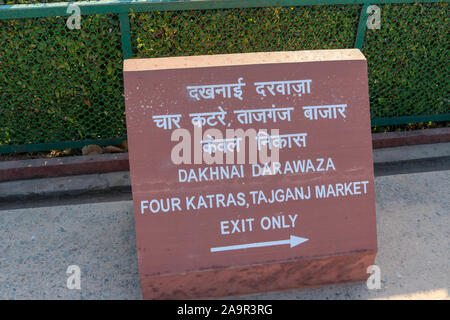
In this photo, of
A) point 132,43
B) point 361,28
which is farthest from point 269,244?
point 361,28

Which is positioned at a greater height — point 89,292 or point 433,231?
point 433,231

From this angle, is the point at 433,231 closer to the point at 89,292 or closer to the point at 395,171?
the point at 395,171

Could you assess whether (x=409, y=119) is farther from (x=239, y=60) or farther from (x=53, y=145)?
(x=53, y=145)

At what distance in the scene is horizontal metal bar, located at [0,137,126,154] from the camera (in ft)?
14.3

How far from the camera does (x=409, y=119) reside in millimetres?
4918

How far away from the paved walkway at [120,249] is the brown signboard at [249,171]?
0.33 metres

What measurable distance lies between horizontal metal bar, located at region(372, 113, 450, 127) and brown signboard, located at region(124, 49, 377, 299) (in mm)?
2027

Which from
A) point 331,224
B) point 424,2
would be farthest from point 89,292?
point 424,2

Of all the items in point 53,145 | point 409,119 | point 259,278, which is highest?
point 409,119

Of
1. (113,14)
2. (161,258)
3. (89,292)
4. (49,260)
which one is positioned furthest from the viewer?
(113,14)

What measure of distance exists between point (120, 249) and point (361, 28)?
3129 millimetres

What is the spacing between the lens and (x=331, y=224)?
2961 millimetres

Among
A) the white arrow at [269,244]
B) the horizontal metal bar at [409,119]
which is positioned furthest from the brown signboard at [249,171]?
the horizontal metal bar at [409,119]
